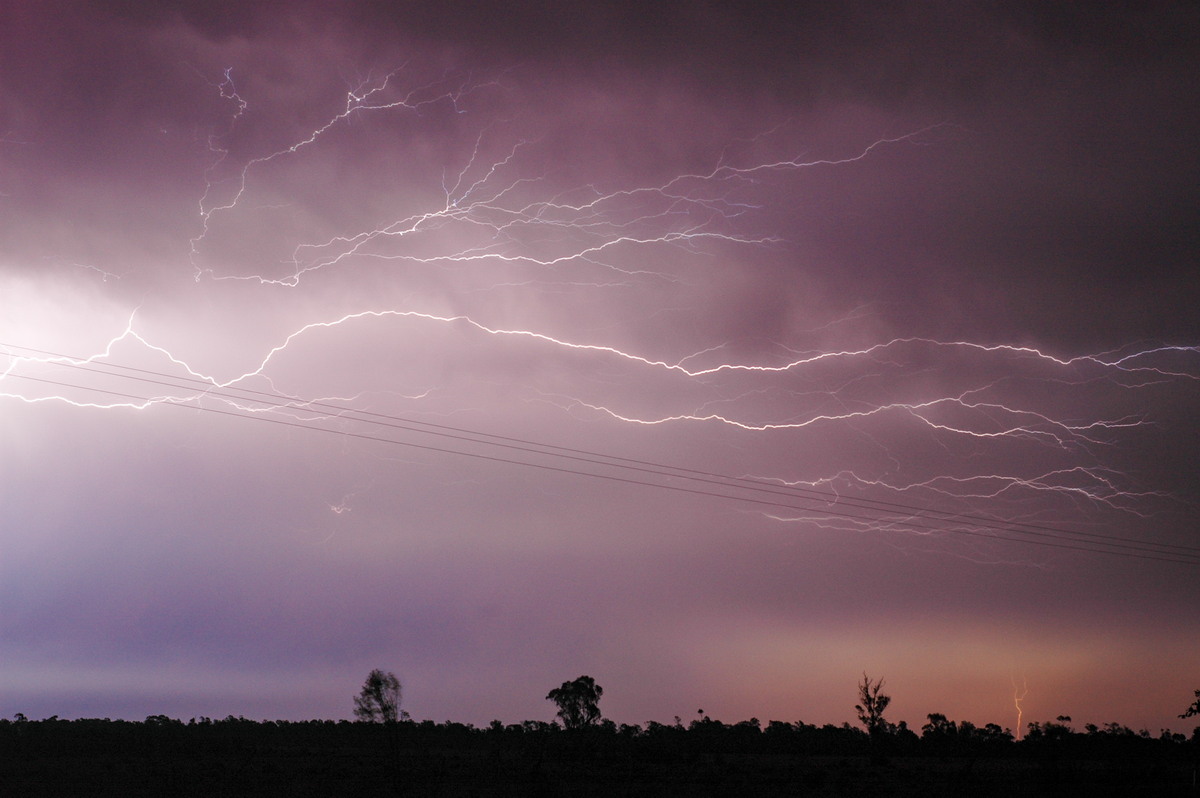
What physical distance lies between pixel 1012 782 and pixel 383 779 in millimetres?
18772

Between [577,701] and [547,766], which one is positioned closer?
[547,766]

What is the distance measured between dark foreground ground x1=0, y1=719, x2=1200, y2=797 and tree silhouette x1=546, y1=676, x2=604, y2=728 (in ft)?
4.91

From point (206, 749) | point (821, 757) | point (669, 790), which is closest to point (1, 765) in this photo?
point (206, 749)

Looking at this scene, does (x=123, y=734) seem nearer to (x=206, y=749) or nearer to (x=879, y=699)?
(x=206, y=749)

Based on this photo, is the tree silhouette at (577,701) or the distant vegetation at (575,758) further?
the tree silhouette at (577,701)

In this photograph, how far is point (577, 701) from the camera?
52250mm

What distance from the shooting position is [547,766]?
113ft

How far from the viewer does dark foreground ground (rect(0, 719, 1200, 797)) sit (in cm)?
2612

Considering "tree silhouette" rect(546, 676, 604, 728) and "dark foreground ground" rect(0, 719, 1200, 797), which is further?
"tree silhouette" rect(546, 676, 604, 728)

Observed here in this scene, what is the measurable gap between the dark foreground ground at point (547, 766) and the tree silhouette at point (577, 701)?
1496 mm

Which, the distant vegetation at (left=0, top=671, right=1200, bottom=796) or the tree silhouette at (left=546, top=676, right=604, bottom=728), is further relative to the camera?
the tree silhouette at (left=546, top=676, right=604, bottom=728)

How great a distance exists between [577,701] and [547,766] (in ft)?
59.3

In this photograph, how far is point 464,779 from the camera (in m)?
29.2

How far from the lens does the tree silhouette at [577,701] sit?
171 ft
